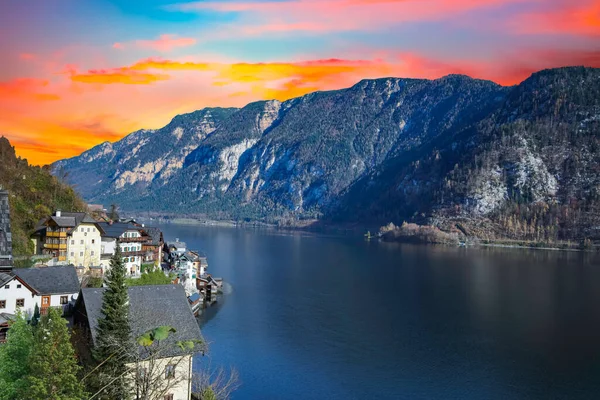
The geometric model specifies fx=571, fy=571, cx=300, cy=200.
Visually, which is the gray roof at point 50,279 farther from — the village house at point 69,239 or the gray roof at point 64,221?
the gray roof at point 64,221

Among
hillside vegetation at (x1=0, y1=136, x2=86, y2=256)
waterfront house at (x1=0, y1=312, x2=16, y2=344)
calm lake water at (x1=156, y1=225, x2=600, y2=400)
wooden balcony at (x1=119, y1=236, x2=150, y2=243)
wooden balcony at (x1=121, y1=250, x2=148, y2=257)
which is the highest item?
hillside vegetation at (x1=0, y1=136, x2=86, y2=256)

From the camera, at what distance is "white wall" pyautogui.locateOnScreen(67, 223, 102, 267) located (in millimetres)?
58844

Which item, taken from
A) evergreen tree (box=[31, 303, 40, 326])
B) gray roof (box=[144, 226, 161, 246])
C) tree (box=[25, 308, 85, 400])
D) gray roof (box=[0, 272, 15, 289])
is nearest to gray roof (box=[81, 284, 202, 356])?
evergreen tree (box=[31, 303, 40, 326])

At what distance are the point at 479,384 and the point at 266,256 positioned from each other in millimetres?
89008

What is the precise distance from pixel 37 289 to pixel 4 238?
6.72m

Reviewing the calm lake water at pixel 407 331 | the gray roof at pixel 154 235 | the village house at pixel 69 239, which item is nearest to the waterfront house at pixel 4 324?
the calm lake water at pixel 407 331

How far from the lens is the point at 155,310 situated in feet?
97.4

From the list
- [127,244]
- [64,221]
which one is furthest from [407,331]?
[64,221]

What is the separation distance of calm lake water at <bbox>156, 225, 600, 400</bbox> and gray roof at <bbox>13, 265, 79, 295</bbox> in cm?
1140

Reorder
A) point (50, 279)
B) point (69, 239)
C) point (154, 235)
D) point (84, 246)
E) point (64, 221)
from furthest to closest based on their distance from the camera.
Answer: point (154, 235) → point (84, 246) → point (69, 239) → point (64, 221) → point (50, 279)

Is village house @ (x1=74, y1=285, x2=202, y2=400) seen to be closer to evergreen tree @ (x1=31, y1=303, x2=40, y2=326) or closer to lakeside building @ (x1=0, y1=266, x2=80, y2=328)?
evergreen tree @ (x1=31, y1=303, x2=40, y2=326)

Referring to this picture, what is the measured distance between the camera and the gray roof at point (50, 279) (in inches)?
1607

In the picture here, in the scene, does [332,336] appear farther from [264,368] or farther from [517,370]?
[517,370]

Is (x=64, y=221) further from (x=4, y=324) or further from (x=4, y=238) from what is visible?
(x=4, y=324)
